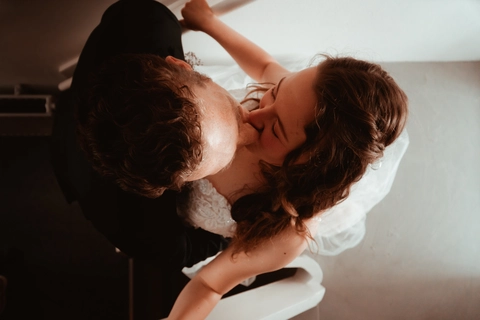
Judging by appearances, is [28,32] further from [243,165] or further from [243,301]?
[243,301]

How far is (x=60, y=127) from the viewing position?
0.72 m

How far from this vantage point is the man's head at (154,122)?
0.44 m

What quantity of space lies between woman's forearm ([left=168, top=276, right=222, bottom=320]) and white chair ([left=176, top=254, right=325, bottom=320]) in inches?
4.7

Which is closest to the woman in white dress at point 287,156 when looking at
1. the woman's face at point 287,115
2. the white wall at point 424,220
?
the woman's face at point 287,115

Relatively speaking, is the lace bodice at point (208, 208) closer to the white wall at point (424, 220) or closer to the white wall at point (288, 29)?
the white wall at point (288, 29)

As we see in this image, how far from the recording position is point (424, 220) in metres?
1.17

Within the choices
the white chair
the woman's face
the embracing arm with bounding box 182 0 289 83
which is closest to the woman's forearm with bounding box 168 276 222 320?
the white chair

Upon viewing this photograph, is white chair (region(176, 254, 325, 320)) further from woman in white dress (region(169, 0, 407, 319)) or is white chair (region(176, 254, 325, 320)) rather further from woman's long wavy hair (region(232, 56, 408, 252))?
woman's long wavy hair (region(232, 56, 408, 252))

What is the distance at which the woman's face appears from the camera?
1.85ft

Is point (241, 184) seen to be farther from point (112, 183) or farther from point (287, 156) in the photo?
point (112, 183)

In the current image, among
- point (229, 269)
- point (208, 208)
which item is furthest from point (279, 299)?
point (208, 208)

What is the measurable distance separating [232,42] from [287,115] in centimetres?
31

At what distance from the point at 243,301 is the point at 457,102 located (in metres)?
1.01

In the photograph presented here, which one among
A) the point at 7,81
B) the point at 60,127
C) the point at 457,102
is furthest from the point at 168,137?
the point at 457,102
